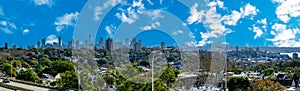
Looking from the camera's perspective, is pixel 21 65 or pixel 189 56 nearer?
pixel 189 56

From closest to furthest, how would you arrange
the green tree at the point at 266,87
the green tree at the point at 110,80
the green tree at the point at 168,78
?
1. the green tree at the point at 168,78
2. the green tree at the point at 110,80
3. the green tree at the point at 266,87

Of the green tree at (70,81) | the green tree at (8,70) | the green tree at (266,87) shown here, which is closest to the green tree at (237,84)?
the green tree at (266,87)

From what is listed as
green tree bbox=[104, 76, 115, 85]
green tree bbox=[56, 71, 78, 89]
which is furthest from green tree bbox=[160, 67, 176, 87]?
green tree bbox=[56, 71, 78, 89]

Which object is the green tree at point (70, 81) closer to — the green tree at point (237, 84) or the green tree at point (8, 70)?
the green tree at point (237, 84)

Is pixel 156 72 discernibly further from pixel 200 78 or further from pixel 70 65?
pixel 70 65

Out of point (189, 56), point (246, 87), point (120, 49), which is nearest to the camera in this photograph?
point (120, 49)

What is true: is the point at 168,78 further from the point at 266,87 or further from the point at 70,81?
the point at 266,87

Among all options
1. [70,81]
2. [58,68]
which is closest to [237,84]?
[70,81]

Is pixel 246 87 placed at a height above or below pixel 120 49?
below

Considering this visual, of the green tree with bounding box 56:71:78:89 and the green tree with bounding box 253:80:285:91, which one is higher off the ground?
the green tree with bounding box 56:71:78:89

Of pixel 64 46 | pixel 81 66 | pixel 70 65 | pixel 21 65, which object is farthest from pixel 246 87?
pixel 64 46

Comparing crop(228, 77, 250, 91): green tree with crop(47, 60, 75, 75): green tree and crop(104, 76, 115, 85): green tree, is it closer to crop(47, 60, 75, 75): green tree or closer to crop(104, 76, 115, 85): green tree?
crop(104, 76, 115, 85): green tree
